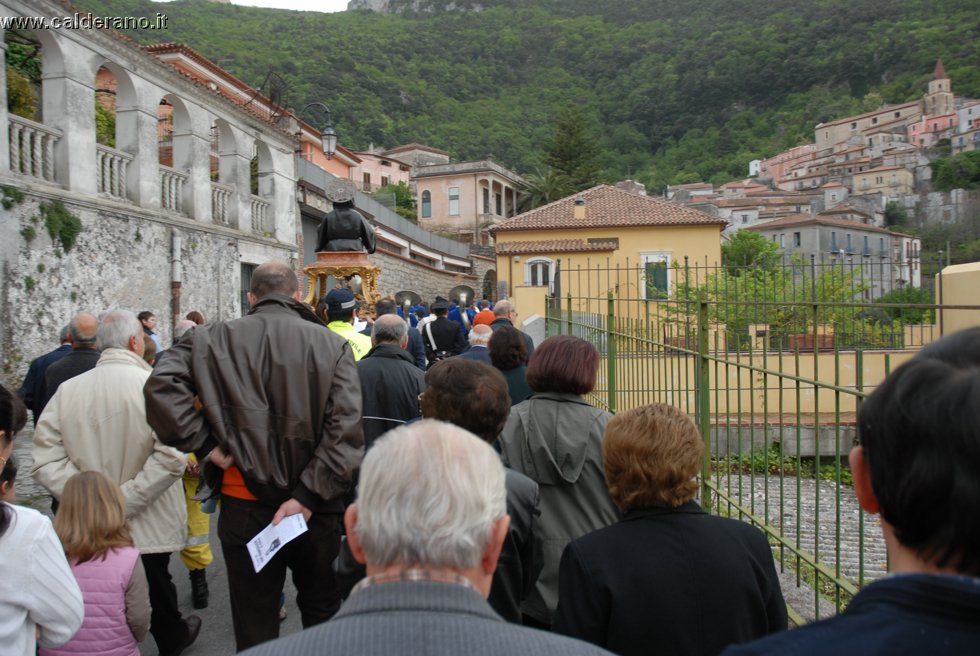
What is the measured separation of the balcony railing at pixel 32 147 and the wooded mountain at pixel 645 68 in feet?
235

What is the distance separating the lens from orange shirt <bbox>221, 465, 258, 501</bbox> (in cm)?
328

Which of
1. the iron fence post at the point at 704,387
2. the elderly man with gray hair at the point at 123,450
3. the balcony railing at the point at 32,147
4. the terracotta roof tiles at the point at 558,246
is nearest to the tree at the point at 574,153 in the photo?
the terracotta roof tiles at the point at 558,246

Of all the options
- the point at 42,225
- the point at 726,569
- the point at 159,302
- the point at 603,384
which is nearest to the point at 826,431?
the point at 603,384

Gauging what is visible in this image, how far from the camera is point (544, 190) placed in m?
59.9

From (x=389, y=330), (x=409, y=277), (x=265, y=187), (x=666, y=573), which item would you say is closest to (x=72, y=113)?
(x=265, y=187)

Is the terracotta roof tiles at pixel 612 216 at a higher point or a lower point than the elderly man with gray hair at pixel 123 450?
higher

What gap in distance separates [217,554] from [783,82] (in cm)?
12031

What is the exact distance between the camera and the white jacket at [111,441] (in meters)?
3.85

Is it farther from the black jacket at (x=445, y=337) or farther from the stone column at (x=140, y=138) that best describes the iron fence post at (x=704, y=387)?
the stone column at (x=140, y=138)

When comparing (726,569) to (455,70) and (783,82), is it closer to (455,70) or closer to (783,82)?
(455,70)

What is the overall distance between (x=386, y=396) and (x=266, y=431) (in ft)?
4.79

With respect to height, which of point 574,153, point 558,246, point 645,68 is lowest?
point 558,246

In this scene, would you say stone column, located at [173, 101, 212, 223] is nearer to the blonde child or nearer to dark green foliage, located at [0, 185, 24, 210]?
dark green foliage, located at [0, 185, 24, 210]

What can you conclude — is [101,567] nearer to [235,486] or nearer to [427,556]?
[235,486]
